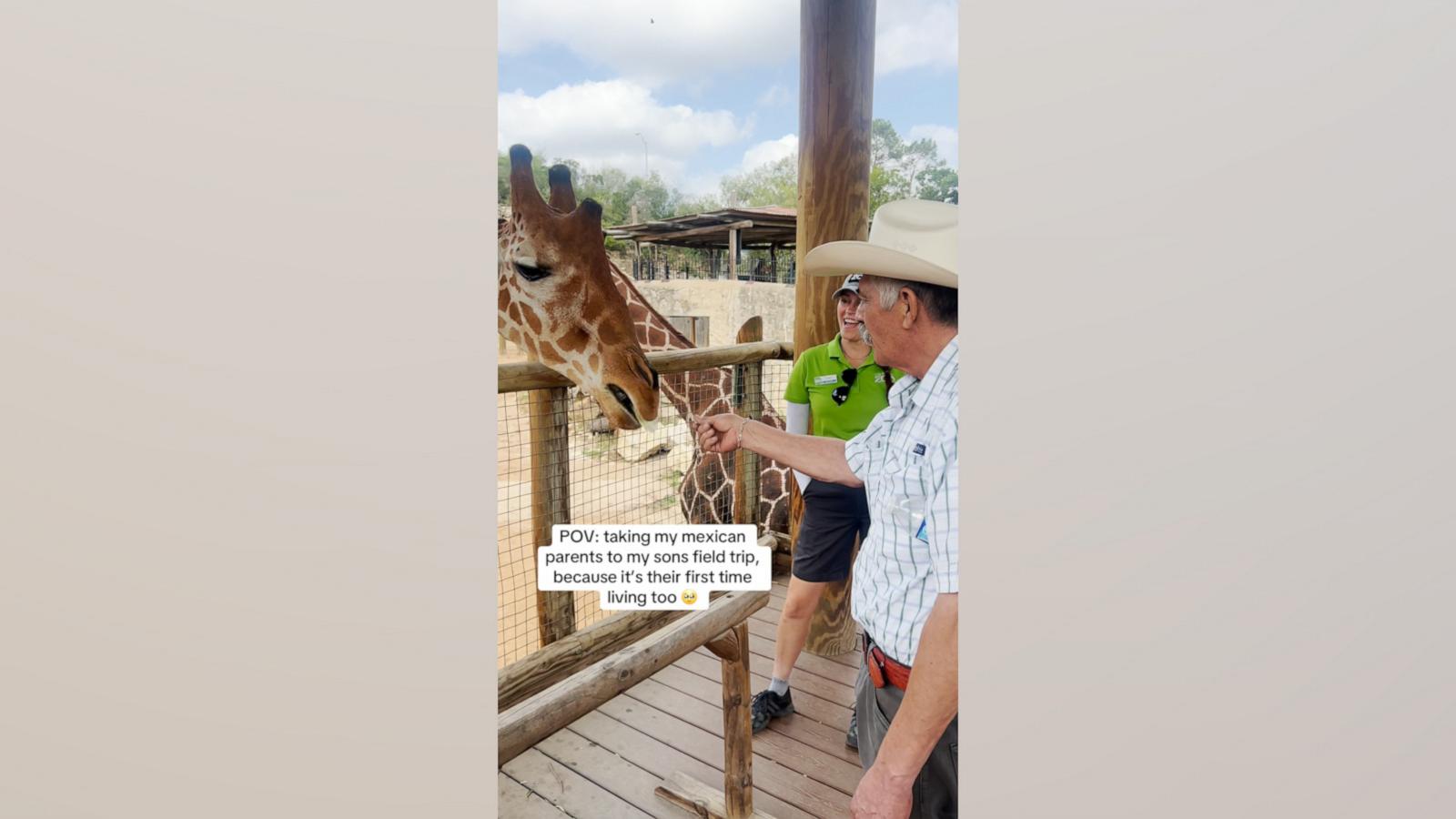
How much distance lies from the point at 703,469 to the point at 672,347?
19.8 inches

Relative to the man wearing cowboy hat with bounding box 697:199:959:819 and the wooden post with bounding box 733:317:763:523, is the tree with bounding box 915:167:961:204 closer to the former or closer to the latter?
the man wearing cowboy hat with bounding box 697:199:959:819

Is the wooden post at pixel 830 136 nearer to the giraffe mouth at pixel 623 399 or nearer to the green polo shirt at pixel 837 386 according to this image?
the green polo shirt at pixel 837 386

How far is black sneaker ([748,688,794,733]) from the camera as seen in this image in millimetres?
1752

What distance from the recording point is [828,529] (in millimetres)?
1840

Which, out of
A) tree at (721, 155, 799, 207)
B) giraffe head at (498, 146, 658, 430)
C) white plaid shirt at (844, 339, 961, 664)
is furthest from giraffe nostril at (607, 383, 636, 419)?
tree at (721, 155, 799, 207)

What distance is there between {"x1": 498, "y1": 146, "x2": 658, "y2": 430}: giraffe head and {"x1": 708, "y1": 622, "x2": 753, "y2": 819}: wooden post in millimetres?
592

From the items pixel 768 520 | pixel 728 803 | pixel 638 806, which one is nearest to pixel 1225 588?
pixel 728 803

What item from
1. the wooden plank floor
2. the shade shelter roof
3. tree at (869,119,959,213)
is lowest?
the wooden plank floor

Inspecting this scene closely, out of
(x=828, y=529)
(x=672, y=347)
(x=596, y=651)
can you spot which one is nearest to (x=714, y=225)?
(x=672, y=347)

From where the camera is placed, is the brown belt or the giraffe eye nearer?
the brown belt

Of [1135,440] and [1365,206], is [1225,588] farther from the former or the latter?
[1365,206]

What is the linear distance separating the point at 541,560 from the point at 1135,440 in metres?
1.39

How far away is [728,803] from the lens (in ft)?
4.66

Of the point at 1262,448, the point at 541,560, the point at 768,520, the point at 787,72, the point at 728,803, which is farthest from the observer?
the point at 787,72
